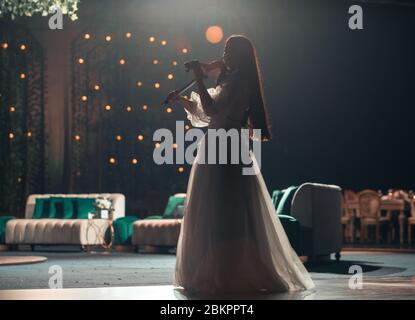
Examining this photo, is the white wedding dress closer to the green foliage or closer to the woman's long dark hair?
the woman's long dark hair

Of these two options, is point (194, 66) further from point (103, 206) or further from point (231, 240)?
point (103, 206)

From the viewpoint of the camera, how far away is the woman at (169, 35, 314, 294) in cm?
454

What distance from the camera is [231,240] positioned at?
4594 mm

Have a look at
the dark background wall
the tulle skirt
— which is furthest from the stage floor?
the dark background wall

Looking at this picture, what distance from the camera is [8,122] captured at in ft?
41.6

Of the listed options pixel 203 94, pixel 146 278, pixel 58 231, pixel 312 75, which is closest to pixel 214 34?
pixel 312 75

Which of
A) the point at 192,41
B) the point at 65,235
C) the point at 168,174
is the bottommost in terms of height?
the point at 65,235

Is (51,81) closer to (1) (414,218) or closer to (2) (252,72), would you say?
(1) (414,218)

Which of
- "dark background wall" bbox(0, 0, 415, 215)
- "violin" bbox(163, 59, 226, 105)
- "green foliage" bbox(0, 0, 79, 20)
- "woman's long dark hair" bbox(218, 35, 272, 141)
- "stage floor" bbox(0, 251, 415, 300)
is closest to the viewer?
"stage floor" bbox(0, 251, 415, 300)

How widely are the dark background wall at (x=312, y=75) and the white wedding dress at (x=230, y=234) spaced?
327 inches

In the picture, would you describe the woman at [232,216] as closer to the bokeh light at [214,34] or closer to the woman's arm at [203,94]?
the woman's arm at [203,94]

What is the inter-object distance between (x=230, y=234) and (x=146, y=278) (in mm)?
1675
